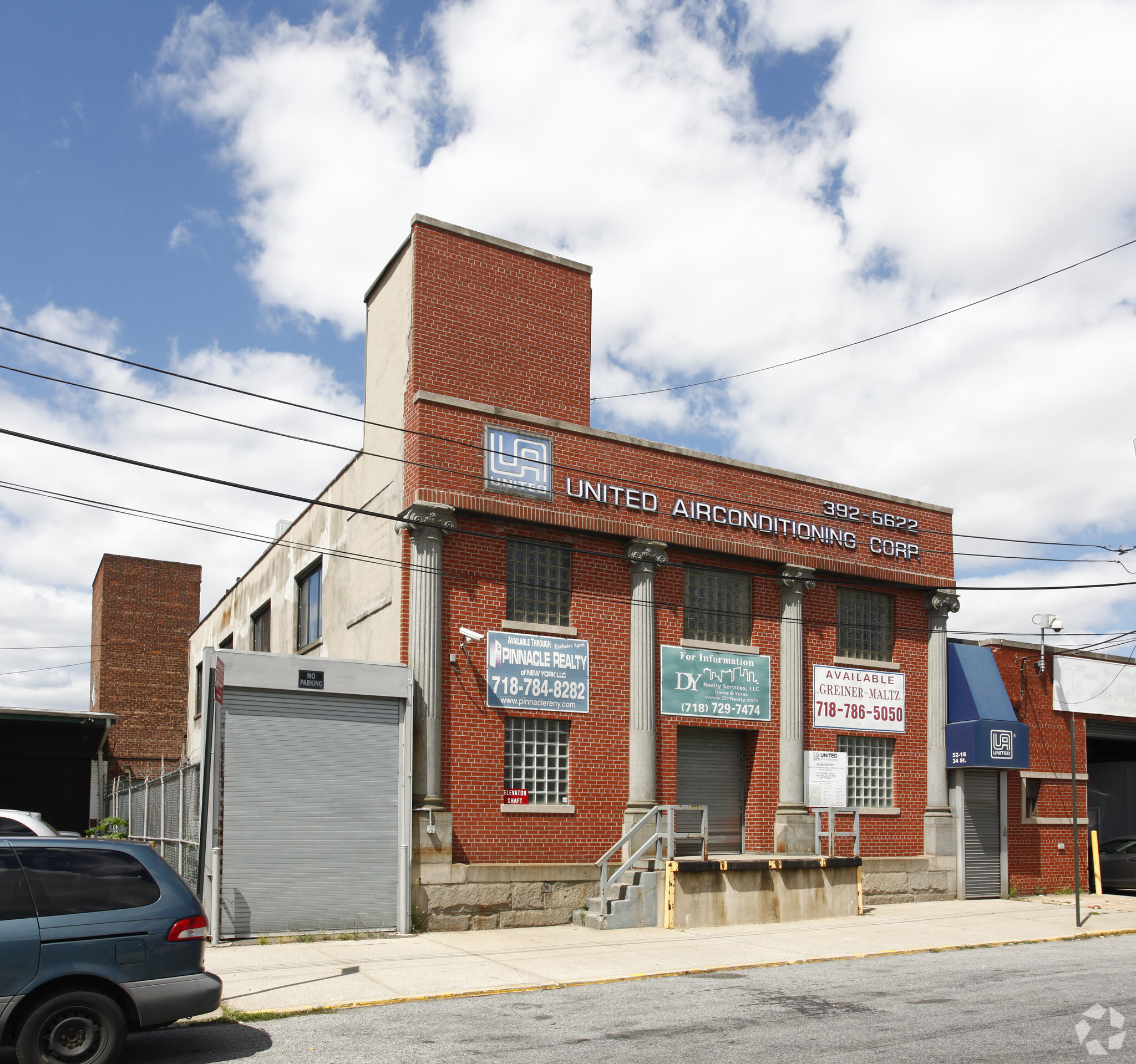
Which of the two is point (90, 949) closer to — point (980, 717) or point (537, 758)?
point (537, 758)

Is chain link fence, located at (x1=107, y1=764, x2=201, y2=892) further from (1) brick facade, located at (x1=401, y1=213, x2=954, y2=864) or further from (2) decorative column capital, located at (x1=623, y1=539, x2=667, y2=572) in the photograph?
(2) decorative column capital, located at (x1=623, y1=539, x2=667, y2=572)

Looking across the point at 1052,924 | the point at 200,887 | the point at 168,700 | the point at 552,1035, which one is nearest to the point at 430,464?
the point at 200,887

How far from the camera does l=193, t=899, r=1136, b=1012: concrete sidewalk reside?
38.4 ft

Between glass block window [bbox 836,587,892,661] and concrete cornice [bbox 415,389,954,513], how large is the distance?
2.07 m

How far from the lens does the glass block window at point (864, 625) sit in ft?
73.6

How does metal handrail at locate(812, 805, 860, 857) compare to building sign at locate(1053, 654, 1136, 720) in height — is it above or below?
below

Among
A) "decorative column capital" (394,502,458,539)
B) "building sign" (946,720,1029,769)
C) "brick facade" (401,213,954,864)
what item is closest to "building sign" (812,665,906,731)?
"brick facade" (401,213,954,864)

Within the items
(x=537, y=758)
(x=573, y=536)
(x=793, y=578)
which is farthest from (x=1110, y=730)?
(x=537, y=758)

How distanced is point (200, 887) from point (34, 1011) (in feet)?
18.9

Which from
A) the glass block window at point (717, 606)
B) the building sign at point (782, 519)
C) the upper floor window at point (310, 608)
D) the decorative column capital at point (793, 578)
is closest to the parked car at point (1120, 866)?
the building sign at point (782, 519)

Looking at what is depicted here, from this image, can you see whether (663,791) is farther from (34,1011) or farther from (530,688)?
(34,1011)

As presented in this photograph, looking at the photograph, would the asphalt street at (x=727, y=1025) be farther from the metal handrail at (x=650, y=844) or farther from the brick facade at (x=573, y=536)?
the brick facade at (x=573, y=536)

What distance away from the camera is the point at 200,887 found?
1332 centimetres

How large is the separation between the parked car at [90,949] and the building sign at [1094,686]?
2133cm
